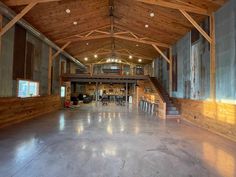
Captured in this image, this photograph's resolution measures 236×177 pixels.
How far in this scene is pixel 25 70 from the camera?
7.20 meters

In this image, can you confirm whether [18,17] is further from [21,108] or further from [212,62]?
[212,62]

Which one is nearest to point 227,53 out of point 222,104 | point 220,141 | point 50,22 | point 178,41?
point 222,104

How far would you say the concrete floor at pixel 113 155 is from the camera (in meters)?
2.65

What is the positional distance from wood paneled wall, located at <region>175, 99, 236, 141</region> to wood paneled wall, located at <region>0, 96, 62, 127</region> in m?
6.90

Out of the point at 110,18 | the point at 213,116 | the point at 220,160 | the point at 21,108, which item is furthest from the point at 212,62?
the point at 21,108

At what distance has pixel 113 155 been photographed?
3.32m

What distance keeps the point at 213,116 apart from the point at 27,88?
7388 millimetres

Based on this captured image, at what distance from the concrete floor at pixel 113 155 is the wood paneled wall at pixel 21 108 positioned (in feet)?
3.00

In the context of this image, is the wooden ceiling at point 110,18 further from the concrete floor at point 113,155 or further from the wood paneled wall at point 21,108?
the concrete floor at point 113,155

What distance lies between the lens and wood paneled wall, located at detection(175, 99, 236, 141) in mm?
4727

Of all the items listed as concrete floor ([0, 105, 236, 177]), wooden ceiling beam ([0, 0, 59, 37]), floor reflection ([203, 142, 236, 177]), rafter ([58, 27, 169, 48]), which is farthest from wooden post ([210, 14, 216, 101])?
wooden ceiling beam ([0, 0, 59, 37])

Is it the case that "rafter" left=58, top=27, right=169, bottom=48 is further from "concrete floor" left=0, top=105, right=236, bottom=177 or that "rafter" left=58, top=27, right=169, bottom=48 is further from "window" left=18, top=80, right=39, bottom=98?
"concrete floor" left=0, top=105, right=236, bottom=177

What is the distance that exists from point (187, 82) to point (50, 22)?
6529 mm

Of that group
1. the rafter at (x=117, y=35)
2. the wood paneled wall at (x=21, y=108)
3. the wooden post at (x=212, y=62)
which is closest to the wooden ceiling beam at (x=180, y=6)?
the wooden post at (x=212, y=62)
